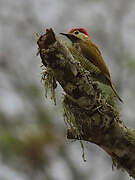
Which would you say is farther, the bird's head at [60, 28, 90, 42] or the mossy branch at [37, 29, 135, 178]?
the bird's head at [60, 28, 90, 42]

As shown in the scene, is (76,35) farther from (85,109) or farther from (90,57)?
(85,109)

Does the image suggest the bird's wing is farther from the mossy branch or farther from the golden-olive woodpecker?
the mossy branch

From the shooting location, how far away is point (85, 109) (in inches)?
127

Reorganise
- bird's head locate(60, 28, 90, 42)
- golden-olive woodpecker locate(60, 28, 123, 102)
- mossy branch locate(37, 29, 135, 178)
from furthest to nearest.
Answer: bird's head locate(60, 28, 90, 42), golden-olive woodpecker locate(60, 28, 123, 102), mossy branch locate(37, 29, 135, 178)

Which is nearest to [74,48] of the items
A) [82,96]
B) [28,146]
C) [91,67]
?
[91,67]

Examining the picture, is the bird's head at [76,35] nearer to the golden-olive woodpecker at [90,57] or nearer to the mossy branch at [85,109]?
the golden-olive woodpecker at [90,57]

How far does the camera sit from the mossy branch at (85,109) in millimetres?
3012

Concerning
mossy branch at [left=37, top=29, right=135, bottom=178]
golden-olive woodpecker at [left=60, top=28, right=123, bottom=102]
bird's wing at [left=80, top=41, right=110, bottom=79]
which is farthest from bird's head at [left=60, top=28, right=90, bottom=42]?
mossy branch at [left=37, top=29, right=135, bottom=178]

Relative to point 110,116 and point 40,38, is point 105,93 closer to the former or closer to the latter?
point 110,116

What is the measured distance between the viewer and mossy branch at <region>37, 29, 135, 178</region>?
9.88ft

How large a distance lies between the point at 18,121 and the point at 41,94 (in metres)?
0.70

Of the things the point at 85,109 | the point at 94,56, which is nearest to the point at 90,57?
the point at 94,56

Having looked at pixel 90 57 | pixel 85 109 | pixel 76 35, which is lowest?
pixel 85 109

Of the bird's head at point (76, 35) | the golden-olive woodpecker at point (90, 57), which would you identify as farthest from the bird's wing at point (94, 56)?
the bird's head at point (76, 35)
